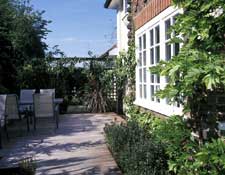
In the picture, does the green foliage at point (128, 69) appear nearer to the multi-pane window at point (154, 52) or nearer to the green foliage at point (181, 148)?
the multi-pane window at point (154, 52)

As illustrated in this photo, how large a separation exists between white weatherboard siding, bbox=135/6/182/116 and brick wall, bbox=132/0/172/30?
0.10 meters

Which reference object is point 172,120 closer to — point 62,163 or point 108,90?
point 62,163

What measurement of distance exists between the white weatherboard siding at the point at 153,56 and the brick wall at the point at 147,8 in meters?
0.10

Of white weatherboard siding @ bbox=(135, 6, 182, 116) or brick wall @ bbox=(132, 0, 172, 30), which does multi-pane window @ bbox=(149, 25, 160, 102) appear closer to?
white weatherboard siding @ bbox=(135, 6, 182, 116)

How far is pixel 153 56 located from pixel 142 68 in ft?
→ 4.07

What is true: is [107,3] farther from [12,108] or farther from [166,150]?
[166,150]

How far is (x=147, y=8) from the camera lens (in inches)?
343

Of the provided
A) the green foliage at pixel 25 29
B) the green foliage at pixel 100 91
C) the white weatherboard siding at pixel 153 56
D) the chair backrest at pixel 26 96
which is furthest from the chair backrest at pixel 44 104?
the green foliage at pixel 25 29

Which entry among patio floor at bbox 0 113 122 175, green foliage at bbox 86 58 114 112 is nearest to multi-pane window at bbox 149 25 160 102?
patio floor at bbox 0 113 122 175

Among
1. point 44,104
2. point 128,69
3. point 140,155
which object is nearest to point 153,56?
point 128,69

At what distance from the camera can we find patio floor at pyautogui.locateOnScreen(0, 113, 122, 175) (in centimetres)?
628

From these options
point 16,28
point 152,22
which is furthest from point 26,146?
point 16,28

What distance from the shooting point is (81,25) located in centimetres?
2755

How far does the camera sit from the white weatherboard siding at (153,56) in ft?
22.9
